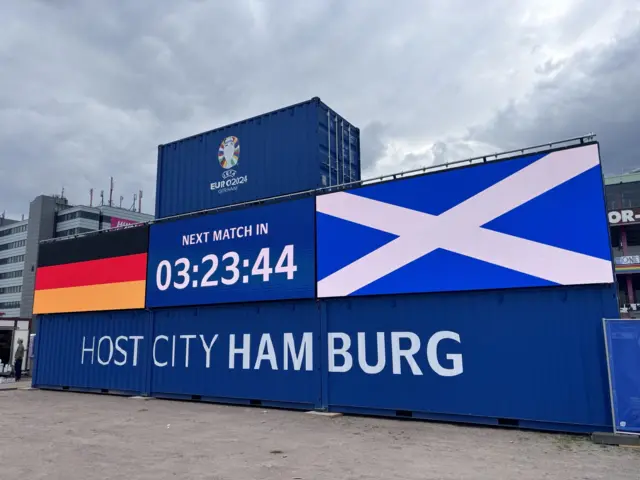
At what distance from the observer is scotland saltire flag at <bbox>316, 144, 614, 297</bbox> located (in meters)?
9.52

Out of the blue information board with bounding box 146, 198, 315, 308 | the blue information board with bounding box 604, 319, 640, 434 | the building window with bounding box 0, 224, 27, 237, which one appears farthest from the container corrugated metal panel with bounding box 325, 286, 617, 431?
the building window with bounding box 0, 224, 27, 237

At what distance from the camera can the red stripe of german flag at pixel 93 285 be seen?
16094 millimetres

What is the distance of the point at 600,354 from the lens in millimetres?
9055

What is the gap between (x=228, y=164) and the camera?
15.2 m

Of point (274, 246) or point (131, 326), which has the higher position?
point (274, 246)

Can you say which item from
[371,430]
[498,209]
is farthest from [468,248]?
[371,430]

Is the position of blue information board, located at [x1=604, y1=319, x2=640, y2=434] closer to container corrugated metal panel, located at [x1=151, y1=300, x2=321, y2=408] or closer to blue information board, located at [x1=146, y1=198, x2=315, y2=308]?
container corrugated metal panel, located at [x1=151, y1=300, x2=321, y2=408]

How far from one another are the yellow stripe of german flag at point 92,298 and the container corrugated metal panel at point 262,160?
2792 millimetres

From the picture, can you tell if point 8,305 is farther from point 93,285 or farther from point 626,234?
point 626,234

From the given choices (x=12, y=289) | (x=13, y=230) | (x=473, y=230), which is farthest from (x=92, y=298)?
(x=13, y=230)

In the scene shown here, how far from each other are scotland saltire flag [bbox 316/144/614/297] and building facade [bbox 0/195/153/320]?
69.0 metres

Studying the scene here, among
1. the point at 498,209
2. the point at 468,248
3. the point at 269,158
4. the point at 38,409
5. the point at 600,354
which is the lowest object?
the point at 38,409

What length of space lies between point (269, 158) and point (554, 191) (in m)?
8.06

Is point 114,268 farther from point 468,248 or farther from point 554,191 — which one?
point 554,191
